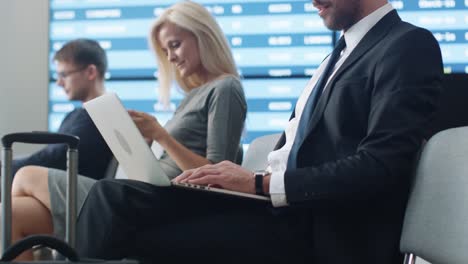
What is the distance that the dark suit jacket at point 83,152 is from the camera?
3.25 m

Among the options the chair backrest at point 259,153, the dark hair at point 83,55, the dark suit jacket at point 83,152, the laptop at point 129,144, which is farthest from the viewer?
the dark hair at point 83,55

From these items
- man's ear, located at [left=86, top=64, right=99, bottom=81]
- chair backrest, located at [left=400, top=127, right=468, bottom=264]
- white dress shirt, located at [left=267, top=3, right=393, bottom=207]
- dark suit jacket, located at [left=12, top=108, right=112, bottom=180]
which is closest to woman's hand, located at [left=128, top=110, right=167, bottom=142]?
white dress shirt, located at [left=267, top=3, right=393, bottom=207]

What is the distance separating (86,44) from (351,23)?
7.03ft

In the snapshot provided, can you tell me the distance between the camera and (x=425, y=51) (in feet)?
5.51

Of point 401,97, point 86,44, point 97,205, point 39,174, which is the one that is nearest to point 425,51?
point 401,97

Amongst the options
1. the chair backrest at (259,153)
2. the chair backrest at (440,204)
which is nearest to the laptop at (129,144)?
the chair backrest at (440,204)

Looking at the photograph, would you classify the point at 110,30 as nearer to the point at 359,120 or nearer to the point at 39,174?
the point at 39,174

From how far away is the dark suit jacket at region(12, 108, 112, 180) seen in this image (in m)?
3.25

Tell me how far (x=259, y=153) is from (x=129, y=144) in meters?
0.75

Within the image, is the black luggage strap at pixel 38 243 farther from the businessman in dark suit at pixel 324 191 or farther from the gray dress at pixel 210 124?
the gray dress at pixel 210 124

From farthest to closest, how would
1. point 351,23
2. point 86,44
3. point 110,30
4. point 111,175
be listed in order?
point 110,30 < point 86,44 < point 111,175 < point 351,23

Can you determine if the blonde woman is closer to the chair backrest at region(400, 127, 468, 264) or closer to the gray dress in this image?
the gray dress

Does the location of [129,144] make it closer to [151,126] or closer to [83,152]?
[151,126]

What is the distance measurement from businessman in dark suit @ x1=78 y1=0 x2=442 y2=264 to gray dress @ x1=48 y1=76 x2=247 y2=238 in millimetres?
772
